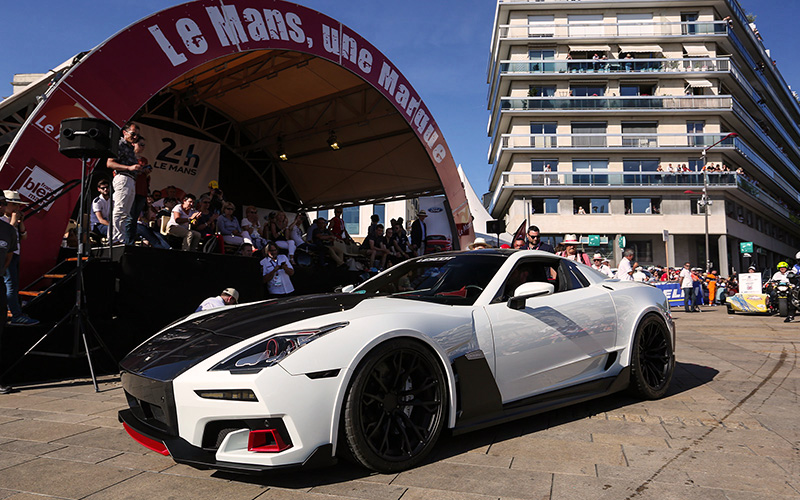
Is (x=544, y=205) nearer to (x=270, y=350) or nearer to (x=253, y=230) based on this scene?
(x=253, y=230)

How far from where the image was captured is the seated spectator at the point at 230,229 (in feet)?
31.2

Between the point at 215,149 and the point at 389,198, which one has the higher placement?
the point at 215,149

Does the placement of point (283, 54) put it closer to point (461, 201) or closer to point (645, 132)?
point (461, 201)

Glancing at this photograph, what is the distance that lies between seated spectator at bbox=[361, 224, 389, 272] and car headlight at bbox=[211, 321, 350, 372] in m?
10.8

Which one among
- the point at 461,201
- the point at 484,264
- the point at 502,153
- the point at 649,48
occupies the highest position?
the point at 649,48

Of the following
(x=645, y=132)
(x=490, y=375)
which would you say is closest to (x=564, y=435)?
(x=490, y=375)

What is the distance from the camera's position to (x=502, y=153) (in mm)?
41719

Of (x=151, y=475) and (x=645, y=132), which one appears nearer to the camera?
(x=151, y=475)

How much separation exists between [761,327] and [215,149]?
15.0 meters

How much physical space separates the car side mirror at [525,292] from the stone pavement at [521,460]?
33.5 inches

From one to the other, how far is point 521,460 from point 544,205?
39655 millimetres

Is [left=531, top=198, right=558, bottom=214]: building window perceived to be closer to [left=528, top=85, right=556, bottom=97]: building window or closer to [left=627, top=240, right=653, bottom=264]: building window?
[left=627, top=240, right=653, bottom=264]: building window

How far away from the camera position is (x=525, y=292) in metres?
3.56

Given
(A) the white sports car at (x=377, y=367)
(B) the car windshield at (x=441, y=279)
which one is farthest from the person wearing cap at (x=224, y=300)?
(A) the white sports car at (x=377, y=367)
